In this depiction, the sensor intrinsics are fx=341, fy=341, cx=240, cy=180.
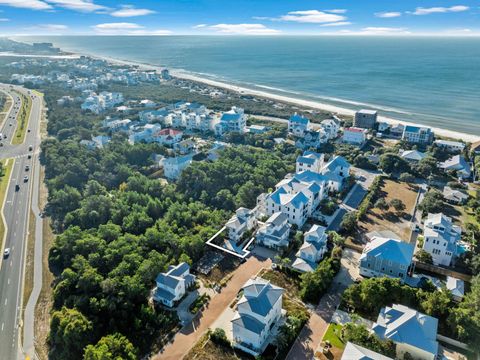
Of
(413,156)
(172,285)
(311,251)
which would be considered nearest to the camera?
(172,285)

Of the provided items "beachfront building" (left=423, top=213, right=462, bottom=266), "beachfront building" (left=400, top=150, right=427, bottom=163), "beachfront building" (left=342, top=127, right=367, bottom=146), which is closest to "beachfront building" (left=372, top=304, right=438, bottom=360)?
"beachfront building" (left=423, top=213, right=462, bottom=266)

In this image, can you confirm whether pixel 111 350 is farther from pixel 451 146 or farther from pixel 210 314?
pixel 451 146

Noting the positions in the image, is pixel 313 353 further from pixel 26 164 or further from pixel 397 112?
pixel 397 112

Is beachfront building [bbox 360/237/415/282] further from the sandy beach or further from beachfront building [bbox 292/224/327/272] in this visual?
the sandy beach

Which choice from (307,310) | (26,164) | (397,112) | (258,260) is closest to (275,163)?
(258,260)

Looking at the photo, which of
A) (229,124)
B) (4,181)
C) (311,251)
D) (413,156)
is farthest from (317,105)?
(4,181)

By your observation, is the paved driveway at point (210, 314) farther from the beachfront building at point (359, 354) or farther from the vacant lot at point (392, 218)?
the vacant lot at point (392, 218)
